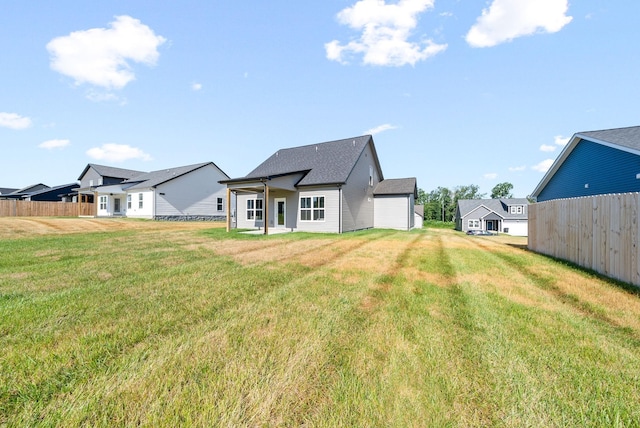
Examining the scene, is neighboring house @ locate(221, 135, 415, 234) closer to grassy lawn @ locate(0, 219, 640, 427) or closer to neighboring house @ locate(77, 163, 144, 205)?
grassy lawn @ locate(0, 219, 640, 427)

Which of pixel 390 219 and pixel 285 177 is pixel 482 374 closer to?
pixel 285 177

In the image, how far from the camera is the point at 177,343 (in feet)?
9.13

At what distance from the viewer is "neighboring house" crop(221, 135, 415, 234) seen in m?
16.0

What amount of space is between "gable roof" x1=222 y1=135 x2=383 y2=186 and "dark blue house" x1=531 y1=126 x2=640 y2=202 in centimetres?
1170

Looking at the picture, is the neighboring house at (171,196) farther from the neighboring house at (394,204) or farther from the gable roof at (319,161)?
the neighboring house at (394,204)

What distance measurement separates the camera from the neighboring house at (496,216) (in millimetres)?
43438

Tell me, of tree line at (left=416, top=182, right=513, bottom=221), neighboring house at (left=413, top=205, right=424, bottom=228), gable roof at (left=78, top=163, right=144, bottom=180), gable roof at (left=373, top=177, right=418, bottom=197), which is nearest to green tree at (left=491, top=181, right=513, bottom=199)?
tree line at (left=416, top=182, right=513, bottom=221)

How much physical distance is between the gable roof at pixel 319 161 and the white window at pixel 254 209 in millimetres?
1853

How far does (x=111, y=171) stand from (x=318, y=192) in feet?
103

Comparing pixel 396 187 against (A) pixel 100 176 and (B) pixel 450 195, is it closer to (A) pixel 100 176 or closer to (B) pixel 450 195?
(A) pixel 100 176

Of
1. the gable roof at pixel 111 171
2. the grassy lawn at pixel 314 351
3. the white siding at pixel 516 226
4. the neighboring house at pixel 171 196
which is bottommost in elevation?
the white siding at pixel 516 226

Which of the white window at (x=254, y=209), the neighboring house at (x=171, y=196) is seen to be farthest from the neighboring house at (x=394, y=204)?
the neighboring house at (x=171, y=196)

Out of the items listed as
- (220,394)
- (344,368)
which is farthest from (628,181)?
(220,394)

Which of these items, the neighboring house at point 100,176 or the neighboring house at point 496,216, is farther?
the neighboring house at point 496,216
